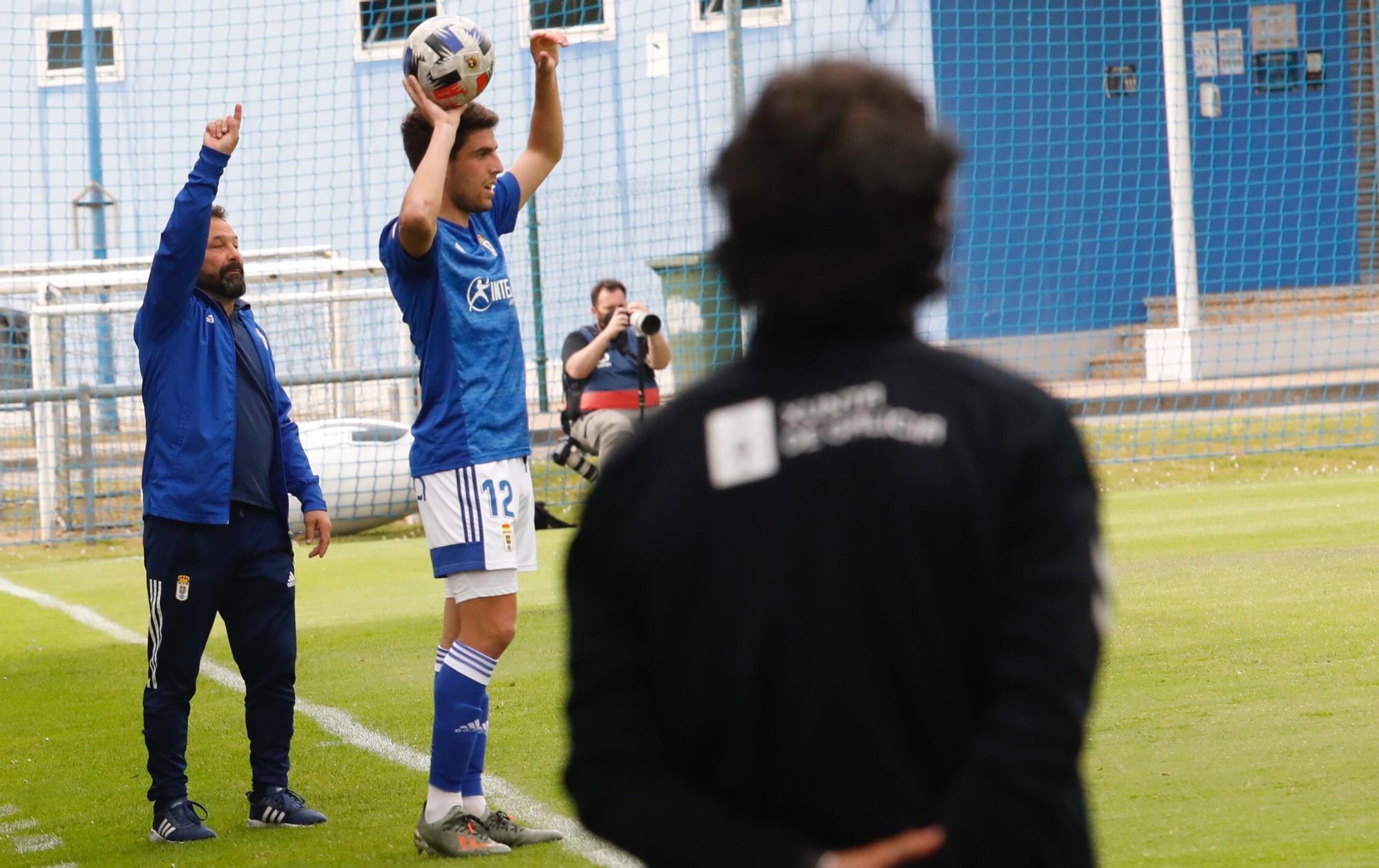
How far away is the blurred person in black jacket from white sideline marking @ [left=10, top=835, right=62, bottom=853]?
3.59m

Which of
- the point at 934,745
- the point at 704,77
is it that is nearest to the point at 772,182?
the point at 934,745

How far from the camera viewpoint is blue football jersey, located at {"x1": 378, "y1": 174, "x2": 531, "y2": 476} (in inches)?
166

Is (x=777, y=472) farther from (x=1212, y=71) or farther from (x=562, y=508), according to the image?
(x=1212, y=71)

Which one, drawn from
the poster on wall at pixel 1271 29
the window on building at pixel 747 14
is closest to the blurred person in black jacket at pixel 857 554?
the window on building at pixel 747 14

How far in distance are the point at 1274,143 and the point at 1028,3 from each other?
3560 mm

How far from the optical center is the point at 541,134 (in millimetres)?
4734

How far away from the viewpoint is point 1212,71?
19641mm

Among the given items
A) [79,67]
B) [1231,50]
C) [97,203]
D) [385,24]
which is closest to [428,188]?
[97,203]

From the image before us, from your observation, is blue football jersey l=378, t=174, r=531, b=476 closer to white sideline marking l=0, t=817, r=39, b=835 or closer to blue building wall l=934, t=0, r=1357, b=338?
white sideline marking l=0, t=817, r=39, b=835

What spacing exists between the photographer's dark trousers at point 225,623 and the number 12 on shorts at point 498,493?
1.05 meters

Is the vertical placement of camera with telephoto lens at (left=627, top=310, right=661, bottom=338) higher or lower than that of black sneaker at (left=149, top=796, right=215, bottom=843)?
higher

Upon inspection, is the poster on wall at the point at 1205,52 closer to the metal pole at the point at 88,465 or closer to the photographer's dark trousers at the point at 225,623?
the metal pole at the point at 88,465

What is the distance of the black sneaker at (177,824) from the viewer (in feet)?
15.4

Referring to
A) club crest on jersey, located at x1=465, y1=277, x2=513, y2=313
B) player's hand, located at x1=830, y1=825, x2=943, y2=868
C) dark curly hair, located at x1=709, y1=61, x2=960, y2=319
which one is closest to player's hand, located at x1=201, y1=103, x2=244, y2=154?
club crest on jersey, located at x1=465, y1=277, x2=513, y2=313
